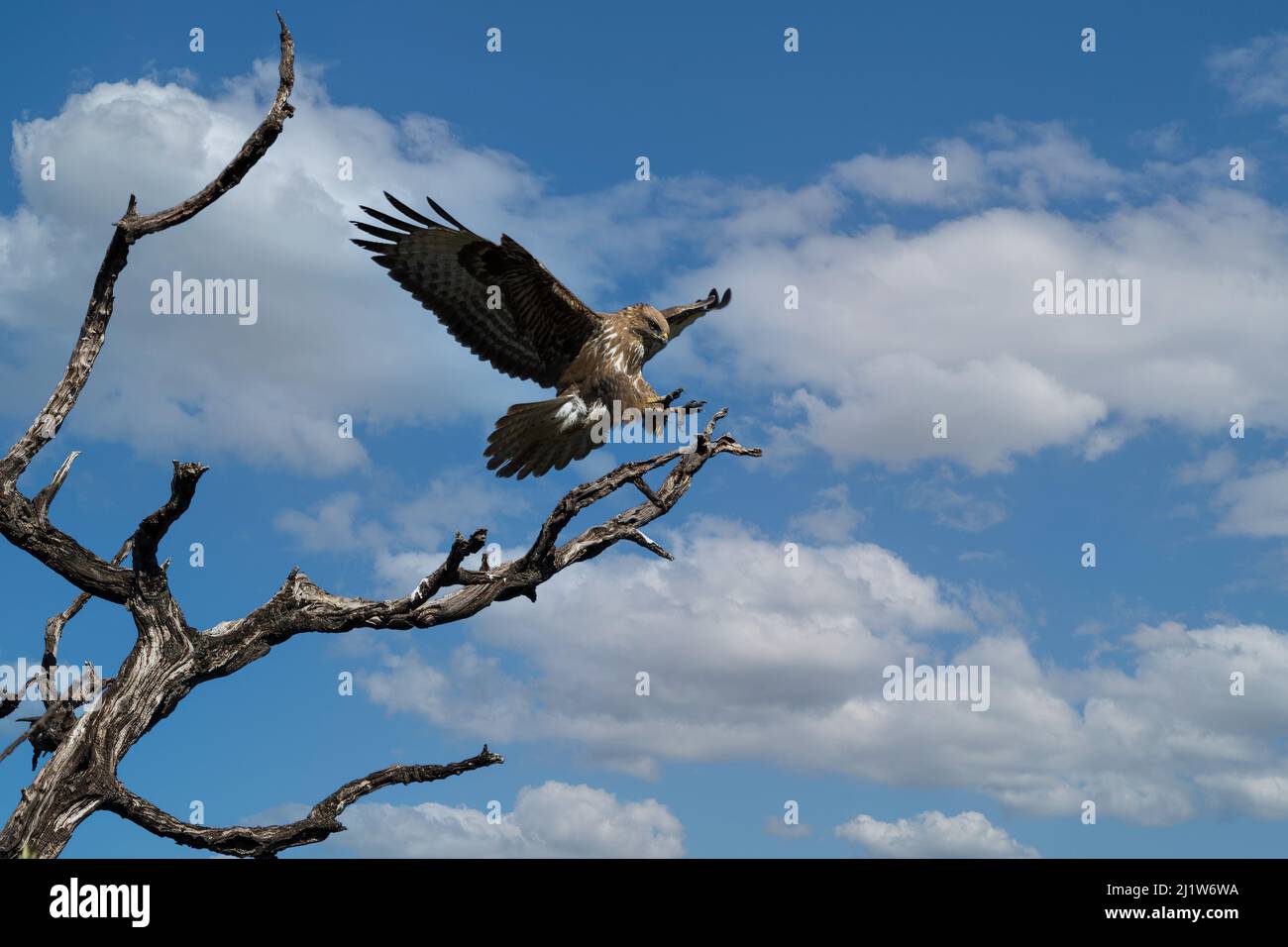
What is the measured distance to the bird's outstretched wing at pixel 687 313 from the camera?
1208cm

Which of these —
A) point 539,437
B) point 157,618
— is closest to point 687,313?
point 539,437

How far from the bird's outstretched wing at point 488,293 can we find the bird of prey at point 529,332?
0.03 feet

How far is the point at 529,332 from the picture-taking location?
1118 cm

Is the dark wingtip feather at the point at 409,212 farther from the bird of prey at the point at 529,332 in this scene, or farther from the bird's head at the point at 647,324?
the bird's head at the point at 647,324

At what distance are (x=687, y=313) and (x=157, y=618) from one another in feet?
21.7

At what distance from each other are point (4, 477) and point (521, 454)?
4191 millimetres

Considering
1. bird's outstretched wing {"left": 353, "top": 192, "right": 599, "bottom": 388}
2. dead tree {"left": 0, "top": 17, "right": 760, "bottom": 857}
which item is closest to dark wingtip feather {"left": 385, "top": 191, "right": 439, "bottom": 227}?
bird's outstretched wing {"left": 353, "top": 192, "right": 599, "bottom": 388}

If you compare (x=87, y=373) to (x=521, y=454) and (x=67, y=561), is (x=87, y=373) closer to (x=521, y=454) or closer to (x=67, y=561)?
(x=67, y=561)

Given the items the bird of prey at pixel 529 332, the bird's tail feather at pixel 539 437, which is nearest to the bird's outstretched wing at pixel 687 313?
the bird of prey at pixel 529 332

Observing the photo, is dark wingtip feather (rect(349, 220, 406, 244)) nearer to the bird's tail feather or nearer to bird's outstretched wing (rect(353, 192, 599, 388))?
bird's outstretched wing (rect(353, 192, 599, 388))

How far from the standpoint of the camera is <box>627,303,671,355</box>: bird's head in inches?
429
